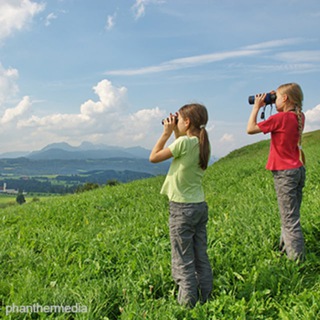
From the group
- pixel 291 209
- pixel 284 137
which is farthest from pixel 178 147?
pixel 291 209

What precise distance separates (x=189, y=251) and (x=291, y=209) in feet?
5.36

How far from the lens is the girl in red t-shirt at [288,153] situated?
4.64 m

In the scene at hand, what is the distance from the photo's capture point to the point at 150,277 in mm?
4504

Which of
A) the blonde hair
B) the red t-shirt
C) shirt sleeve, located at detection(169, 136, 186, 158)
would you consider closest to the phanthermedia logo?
shirt sleeve, located at detection(169, 136, 186, 158)

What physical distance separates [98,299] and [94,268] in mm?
978

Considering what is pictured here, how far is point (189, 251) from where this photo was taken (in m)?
4.00

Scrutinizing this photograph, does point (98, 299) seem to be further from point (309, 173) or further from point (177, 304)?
point (309, 173)

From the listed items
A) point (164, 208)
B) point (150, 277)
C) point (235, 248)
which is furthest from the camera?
point (164, 208)

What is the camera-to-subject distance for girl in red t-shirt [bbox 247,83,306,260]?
464cm

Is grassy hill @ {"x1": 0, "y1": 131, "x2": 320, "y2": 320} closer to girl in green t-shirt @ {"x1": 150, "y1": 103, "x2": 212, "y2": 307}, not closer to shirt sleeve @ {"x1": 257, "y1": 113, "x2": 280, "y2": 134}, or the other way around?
girl in green t-shirt @ {"x1": 150, "y1": 103, "x2": 212, "y2": 307}

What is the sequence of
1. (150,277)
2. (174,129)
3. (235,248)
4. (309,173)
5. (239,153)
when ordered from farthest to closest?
(239,153) < (309,173) < (235,248) < (150,277) < (174,129)

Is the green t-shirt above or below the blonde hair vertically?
below

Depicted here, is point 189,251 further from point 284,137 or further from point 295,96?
point 295,96

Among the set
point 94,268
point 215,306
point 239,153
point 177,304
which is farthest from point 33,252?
point 239,153
